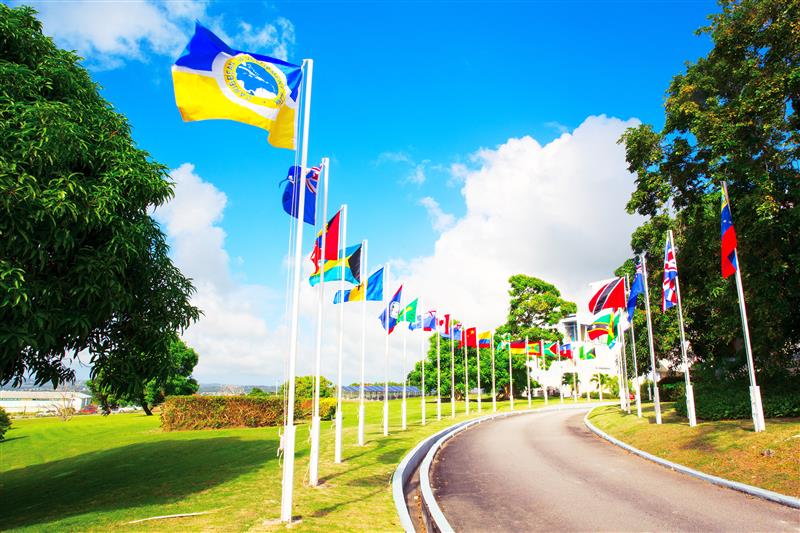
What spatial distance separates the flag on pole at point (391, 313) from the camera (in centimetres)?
2373

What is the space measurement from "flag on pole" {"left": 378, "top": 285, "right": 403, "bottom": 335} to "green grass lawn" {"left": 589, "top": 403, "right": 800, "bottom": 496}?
11064 millimetres

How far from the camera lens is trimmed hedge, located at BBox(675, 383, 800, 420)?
668 inches

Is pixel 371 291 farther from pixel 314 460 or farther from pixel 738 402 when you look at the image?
pixel 738 402

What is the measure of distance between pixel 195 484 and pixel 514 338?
161 feet

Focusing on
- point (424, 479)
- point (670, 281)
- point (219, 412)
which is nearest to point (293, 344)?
point (424, 479)

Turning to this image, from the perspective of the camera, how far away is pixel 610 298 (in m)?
26.1

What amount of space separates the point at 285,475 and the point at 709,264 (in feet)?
69.9

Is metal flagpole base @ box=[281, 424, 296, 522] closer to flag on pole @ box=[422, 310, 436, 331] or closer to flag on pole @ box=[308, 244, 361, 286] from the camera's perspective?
flag on pole @ box=[308, 244, 361, 286]

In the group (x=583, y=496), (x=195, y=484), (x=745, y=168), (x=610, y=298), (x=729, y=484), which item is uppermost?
(x=745, y=168)

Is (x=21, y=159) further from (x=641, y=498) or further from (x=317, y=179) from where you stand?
(x=641, y=498)

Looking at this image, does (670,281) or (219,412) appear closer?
(670,281)

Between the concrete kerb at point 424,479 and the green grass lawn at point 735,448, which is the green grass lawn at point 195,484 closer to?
the concrete kerb at point 424,479

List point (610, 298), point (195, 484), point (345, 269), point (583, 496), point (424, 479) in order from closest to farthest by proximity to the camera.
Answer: point (583, 496), point (424, 479), point (195, 484), point (345, 269), point (610, 298)

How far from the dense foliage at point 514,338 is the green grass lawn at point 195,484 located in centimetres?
3118
